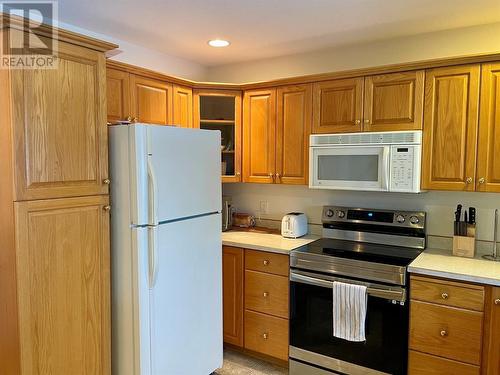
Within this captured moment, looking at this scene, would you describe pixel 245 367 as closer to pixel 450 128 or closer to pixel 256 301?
pixel 256 301

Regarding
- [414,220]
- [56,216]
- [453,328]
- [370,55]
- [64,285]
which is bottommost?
[453,328]

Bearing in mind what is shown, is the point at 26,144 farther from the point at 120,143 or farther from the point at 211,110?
the point at 211,110

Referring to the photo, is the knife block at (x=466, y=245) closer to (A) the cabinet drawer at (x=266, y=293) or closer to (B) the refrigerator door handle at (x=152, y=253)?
(A) the cabinet drawer at (x=266, y=293)

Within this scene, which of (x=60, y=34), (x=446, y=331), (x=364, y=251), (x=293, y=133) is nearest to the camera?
(x=60, y=34)

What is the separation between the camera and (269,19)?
2396 millimetres

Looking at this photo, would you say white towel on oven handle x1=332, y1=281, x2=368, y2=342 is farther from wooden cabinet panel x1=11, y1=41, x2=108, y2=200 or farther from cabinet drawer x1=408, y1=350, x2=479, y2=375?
wooden cabinet panel x1=11, y1=41, x2=108, y2=200

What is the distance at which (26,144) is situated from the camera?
171 cm

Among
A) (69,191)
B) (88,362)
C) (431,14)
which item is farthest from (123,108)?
(431,14)

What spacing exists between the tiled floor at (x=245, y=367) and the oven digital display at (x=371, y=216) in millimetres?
1255

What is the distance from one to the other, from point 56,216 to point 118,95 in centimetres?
106

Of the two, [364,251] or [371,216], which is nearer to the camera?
[364,251]

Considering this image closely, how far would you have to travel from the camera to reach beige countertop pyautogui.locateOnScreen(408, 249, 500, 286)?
6.80 feet

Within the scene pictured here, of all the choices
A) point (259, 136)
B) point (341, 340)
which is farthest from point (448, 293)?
point (259, 136)

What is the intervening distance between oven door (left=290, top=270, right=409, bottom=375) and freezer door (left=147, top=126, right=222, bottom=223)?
85 cm
